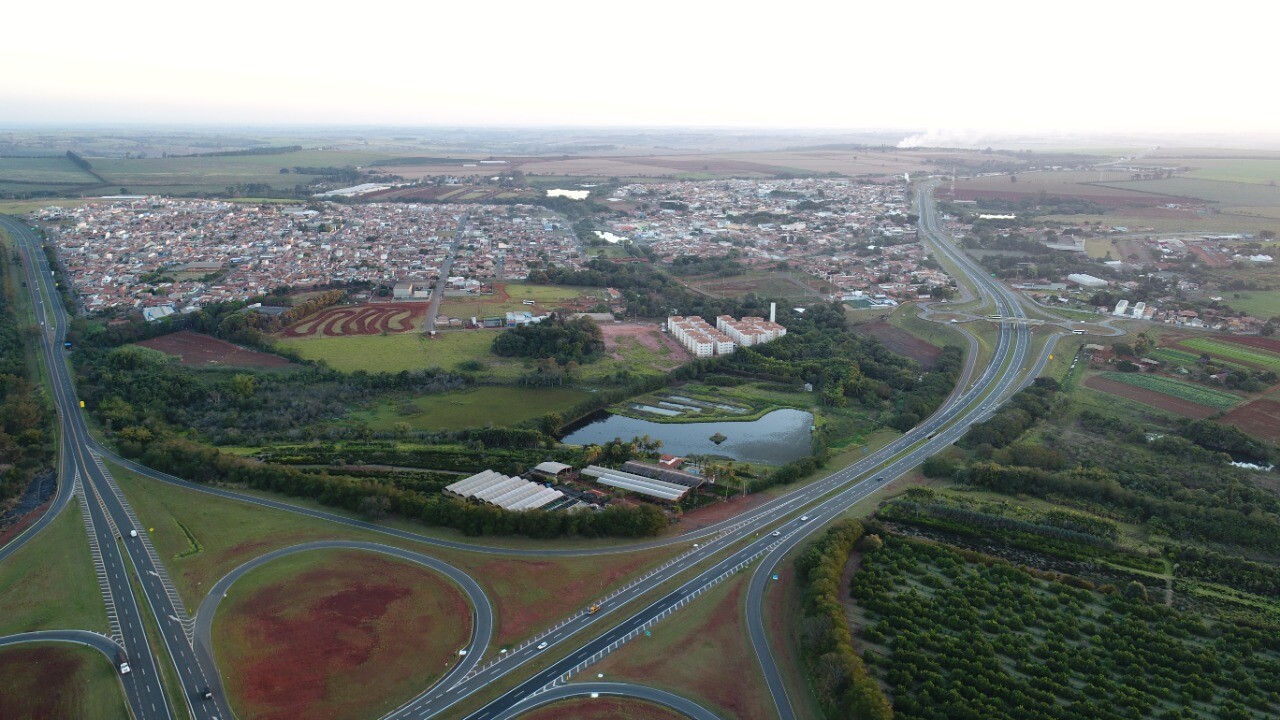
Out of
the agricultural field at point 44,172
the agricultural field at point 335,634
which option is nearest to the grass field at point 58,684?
the agricultural field at point 335,634

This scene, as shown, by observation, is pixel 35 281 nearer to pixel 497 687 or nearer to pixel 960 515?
pixel 497 687

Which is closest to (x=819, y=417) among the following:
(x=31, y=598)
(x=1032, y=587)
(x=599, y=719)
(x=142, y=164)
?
(x=1032, y=587)

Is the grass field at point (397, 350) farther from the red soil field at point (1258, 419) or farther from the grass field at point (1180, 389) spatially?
the red soil field at point (1258, 419)

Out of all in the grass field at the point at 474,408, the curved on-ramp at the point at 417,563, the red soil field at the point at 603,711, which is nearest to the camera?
the red soil field at the point at 603,711

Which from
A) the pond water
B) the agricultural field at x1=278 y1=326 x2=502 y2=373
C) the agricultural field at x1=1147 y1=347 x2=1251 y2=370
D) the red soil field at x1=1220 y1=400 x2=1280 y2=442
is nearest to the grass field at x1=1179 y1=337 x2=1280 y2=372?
the agricultural field at x1=1147 y1=347 x2=1251 y2=370

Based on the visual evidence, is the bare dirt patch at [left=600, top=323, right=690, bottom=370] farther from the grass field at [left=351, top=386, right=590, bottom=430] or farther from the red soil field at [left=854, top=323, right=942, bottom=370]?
the red soil field at [left=854, top=323, right=942, bottom=370]

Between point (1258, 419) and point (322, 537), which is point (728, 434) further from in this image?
point (1258, 419)
